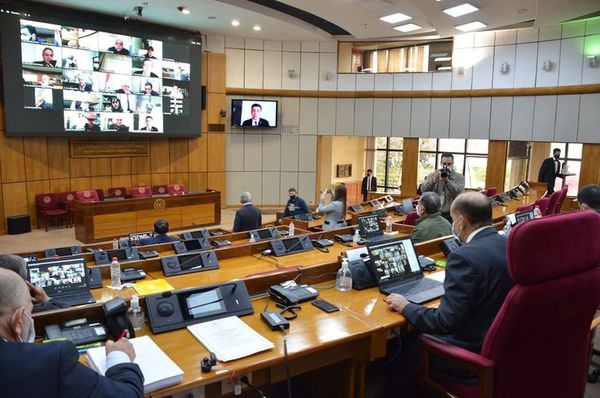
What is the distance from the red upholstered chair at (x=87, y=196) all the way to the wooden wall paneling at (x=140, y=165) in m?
1.15

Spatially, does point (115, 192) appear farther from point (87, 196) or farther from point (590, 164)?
point (590, 164)

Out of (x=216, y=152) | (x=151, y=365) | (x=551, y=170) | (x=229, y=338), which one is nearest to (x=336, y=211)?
(x=229, y=338)

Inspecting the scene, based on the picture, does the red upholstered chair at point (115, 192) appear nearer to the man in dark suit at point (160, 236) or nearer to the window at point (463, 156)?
the man in dark suit at point (160, 236)

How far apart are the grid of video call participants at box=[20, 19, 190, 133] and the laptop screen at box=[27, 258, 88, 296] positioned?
6.95 metres

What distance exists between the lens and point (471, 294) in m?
2.24

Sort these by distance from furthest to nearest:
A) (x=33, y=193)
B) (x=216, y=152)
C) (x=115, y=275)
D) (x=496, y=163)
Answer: (x=216, y=152) < (x=496, y=163) < (x=33, y=193) < (x=115, y=275)

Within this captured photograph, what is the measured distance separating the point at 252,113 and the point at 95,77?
4.03 metres

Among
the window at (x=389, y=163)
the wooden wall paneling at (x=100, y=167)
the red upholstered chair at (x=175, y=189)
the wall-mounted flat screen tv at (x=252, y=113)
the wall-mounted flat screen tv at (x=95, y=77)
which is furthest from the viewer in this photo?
the window at (x=389, y=163)

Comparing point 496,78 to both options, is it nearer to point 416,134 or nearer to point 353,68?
point 416,134

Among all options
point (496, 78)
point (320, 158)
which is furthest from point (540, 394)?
point (320, 158)

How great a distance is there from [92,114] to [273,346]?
8.97 meters

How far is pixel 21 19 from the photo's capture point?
8.62m

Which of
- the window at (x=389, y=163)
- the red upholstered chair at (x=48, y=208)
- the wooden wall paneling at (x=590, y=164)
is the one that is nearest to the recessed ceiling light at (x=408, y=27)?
the wooden wall paneling at (x=590, y=164)

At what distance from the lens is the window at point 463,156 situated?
43.5 feet
